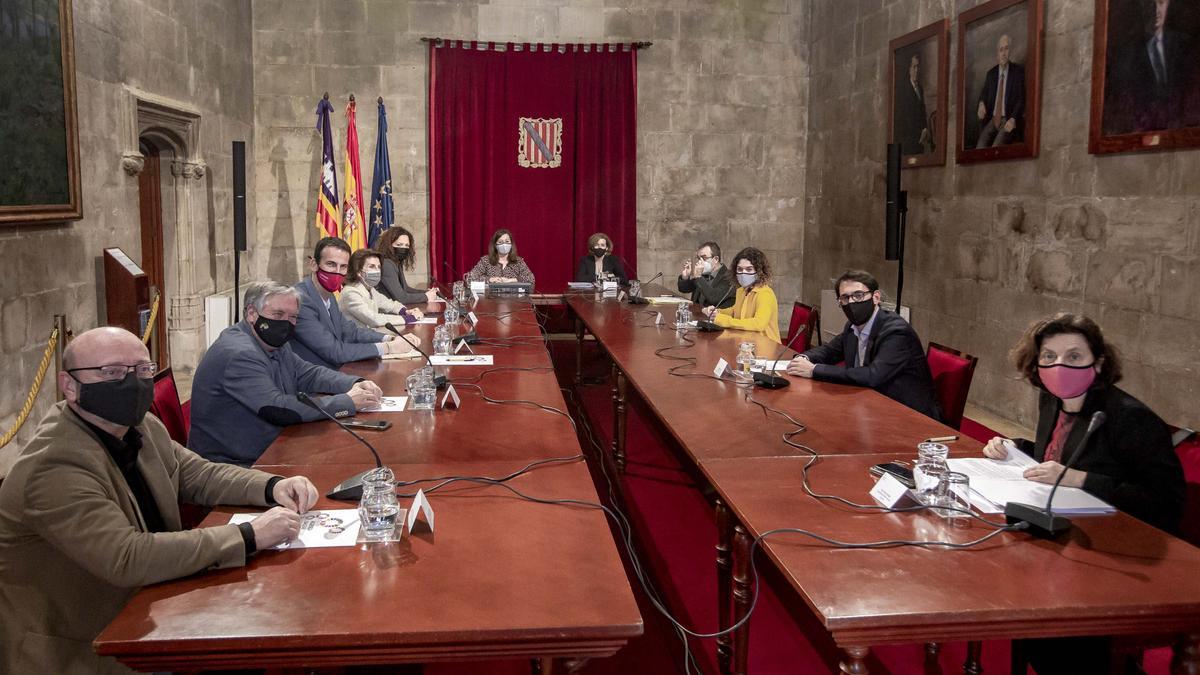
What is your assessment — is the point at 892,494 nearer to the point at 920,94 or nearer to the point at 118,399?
the point at 118,399

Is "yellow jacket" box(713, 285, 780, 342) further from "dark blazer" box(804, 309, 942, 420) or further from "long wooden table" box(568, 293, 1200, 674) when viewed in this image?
"long wooden table" box(568, 293, 1200, 674)

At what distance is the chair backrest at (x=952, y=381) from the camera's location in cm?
379

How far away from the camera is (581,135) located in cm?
944

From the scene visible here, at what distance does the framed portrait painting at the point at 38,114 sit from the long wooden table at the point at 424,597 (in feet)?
9.66

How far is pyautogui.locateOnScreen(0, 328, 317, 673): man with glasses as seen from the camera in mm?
1778

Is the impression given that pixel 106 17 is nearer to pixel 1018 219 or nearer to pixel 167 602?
pixel 167 602

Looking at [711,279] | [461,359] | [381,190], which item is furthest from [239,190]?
[711,279]

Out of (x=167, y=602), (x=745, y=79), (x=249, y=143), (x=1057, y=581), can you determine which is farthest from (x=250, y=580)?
(x=745, y=79)

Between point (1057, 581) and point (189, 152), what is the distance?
6837 mm

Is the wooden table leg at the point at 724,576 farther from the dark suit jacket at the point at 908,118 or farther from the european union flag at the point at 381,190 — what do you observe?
the european union flag at the point at 381,190

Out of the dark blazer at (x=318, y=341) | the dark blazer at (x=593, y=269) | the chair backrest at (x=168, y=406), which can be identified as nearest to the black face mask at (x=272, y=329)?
the chair backrest at (x=168, y=406)

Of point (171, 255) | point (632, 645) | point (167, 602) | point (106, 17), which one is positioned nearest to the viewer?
point (167, 602)

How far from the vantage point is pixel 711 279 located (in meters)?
7.07

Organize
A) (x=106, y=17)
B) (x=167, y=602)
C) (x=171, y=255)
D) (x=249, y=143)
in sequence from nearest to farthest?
(x=167, y=602) < (x=106, y=17) < (x=171, y=255) < (x=249, y=143)
